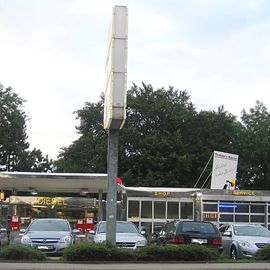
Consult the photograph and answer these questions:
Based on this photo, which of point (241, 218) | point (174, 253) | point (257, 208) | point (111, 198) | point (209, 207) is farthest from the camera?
point (257, 208)

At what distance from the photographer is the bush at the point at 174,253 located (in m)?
17.6

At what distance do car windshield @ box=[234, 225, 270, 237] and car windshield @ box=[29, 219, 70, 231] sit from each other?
260 inches

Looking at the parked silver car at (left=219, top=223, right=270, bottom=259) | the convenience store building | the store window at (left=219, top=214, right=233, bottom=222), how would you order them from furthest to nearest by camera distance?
the store window at (left=219, top=214, right=233, bottom=222) → the convenience store building → the parked silver car at (left=219, top=223, right=270, bottom=259)

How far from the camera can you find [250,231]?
22719 millimetres

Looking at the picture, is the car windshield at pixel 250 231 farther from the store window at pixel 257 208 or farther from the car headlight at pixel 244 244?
the store window at pixel 257 208

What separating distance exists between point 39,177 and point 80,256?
13.6m

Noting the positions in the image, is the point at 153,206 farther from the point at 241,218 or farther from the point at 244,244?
the point at 244,244

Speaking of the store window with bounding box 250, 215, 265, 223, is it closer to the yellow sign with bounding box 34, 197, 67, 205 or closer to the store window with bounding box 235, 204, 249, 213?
the store window with bounding box 235, 204, 249, 213

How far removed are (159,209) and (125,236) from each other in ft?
62.7

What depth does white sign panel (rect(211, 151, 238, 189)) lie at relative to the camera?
46.1 metres

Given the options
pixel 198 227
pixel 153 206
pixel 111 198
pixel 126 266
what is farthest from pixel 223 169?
pixel 126 266

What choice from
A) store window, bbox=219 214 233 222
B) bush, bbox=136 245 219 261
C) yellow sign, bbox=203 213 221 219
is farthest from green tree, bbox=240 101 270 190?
bush, bbox=136 245 219 261

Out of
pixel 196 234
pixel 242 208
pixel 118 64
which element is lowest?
pixel 196 234

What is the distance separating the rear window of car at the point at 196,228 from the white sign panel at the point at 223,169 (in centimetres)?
2463
